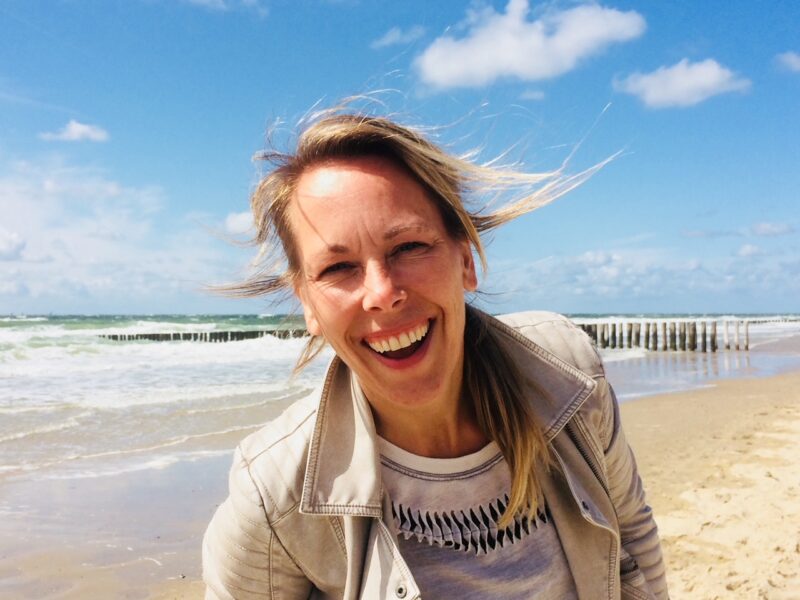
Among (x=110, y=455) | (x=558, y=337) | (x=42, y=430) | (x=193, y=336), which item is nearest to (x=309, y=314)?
(x=558, y=337)

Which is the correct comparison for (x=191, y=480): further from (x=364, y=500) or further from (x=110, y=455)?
(x=364, y=500)

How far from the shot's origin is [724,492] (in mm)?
7098

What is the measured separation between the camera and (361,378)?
6.98 feet

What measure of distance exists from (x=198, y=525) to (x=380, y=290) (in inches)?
200

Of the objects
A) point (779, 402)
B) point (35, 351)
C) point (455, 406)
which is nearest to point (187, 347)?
point (35, 351)

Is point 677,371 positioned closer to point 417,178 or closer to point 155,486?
point 155,486

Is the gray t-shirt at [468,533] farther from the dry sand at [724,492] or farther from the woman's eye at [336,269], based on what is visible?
the dry sand at [724,492]

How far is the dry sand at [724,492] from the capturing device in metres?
5.01

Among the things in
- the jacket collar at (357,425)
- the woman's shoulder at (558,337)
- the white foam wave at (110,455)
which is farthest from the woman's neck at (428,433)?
the white foam wave at (110,455)

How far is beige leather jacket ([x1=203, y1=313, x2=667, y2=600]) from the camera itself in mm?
1896

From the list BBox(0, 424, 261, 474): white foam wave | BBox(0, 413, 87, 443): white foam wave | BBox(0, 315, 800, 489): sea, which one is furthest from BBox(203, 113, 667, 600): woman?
BBox(0, 413, 87, 443): white foam wave

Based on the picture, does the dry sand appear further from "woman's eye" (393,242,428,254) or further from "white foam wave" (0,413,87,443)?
"white foam wave" (0,413,87,443)

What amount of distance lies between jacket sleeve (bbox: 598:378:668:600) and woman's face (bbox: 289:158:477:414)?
2.00 ft

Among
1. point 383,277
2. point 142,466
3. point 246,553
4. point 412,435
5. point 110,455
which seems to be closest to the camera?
point 246,553
